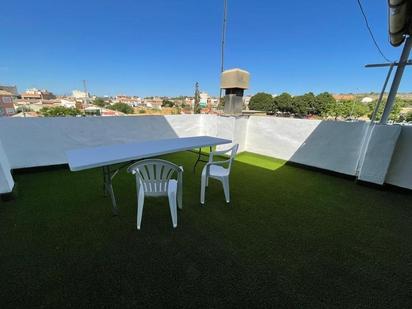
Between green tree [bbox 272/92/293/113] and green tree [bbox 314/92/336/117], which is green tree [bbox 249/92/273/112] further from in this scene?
green tree [bbox 314/92/336/117]

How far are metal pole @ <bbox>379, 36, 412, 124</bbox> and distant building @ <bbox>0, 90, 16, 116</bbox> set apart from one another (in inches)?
253

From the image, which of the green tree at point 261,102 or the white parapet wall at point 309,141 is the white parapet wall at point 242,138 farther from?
the green tree at point 261,102

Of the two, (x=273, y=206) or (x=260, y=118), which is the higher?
(x=260, y=118)

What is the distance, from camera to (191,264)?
141 centimetres

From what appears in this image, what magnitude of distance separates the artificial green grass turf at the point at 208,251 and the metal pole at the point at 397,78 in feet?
4.67

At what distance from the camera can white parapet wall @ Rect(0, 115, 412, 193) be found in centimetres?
289

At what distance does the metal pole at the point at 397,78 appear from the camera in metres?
2.71

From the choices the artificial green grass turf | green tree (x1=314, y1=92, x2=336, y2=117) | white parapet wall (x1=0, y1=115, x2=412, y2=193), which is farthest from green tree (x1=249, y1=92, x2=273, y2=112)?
the artificial green grass turf

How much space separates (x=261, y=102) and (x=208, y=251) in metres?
43.6

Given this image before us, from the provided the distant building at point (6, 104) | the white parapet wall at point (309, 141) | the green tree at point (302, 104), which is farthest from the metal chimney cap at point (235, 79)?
the green tree at point (302, 104)

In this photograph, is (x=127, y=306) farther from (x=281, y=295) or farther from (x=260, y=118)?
(x=260, y=118)

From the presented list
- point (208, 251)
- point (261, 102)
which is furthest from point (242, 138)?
point (261, 102)

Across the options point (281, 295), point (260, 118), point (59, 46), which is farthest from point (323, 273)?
point (59, 46)

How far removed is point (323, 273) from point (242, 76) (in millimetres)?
3943
